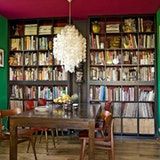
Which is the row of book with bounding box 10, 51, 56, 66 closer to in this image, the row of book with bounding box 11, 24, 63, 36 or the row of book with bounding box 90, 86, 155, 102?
the row of book with bounding box 11, 24, 63, 36

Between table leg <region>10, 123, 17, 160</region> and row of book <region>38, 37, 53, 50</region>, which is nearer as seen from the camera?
table leg <region>10, 123, 17, 160</region>

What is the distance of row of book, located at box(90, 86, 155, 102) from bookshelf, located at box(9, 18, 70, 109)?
626mm

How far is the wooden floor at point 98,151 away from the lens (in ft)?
14.2

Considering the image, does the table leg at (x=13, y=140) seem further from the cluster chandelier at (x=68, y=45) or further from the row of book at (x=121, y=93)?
the row of book at (x=121, y=93)

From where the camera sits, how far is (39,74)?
617 cm

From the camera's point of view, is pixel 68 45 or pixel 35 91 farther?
pixel 35 91

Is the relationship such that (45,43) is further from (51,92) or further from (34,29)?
(51,92)

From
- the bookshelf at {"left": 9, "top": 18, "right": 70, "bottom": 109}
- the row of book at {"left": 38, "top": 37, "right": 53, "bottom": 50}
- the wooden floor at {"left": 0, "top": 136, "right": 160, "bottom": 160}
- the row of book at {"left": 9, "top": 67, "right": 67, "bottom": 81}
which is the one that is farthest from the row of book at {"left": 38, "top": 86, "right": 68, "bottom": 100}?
the wooden floor at {"left": 0, "top": 136, "right": 160, "bottom": 160}

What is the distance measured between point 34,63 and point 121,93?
2.00 meters

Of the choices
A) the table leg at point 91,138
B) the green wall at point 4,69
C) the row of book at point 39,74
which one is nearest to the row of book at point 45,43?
the row of book at point 39,74

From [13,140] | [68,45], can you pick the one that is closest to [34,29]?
[68,45]

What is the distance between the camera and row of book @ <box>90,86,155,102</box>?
19.0 feet

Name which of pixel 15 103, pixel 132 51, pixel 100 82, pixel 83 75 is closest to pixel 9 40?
pixel 15 103

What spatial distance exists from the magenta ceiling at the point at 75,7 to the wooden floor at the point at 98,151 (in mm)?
2566
